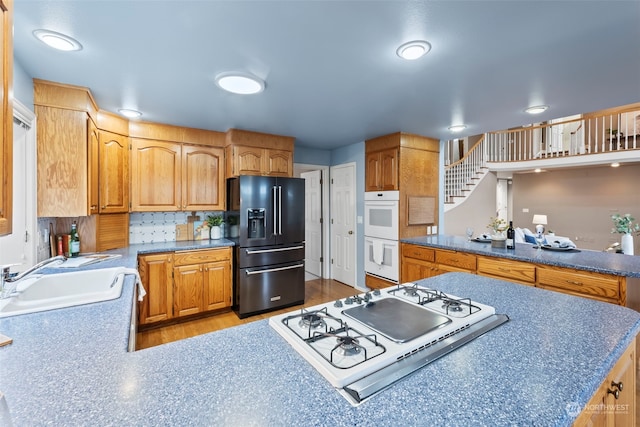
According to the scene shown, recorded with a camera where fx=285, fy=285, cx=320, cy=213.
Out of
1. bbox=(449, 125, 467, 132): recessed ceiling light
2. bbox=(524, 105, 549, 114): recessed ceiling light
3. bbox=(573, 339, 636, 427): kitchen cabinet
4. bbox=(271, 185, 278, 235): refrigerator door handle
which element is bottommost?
bbox=(573, 339, 636, 427): kitchen cabinet

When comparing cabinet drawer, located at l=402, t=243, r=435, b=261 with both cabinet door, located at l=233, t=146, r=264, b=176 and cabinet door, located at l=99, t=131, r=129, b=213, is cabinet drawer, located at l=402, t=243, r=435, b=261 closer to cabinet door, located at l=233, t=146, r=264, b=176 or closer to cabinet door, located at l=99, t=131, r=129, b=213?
cabinet door, located at l=233, t=146, r=264, b=176

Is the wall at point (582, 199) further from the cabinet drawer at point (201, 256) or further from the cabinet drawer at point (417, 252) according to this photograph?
the cabinet drawer at point (201, 256)

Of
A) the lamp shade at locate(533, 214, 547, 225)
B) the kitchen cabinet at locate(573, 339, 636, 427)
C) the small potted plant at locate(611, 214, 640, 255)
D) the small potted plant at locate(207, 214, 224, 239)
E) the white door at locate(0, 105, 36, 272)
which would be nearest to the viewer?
the kitchen cabinet at locate(573, 339, 636, 427)

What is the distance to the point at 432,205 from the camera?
4027mm

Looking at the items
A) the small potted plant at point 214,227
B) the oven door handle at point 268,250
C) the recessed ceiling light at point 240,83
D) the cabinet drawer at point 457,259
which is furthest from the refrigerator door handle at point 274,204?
the cabinet drawer at point 457,259

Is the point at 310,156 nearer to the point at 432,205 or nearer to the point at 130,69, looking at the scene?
the point at 432,205

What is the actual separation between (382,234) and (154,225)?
2.92 m

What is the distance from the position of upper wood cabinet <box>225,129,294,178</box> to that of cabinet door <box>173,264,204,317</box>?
1205 millimetres

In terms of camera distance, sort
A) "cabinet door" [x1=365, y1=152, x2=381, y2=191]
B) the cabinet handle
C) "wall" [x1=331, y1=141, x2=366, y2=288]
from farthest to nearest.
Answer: "wall" [x1=331, y1=141, x2=366, y2=288], "cabinet door" [x1=365, y1=152, x2=381, y2=191], the cabinet handle

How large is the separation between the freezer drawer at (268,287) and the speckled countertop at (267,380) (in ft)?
7.16

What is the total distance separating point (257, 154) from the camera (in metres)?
3.58

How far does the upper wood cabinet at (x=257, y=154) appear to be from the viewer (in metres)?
3.45

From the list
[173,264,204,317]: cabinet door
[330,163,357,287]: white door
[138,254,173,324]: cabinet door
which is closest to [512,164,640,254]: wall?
[330,163,357,287]: white door

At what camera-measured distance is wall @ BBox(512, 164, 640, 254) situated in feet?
20.1
